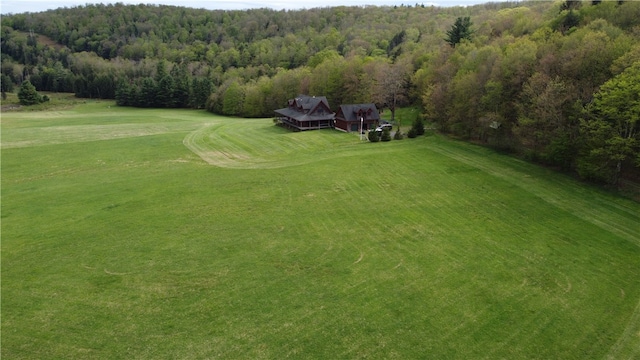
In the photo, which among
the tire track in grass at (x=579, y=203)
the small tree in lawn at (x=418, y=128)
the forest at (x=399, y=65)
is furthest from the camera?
the small tree in lawn at (x=418, y=128)

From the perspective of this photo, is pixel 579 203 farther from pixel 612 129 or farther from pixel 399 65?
pixel 399 65

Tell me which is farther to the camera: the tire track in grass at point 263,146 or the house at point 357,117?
the house at point 357,117

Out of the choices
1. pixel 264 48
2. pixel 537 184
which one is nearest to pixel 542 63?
pixel 537 184

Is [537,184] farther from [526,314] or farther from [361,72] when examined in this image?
[361,72]

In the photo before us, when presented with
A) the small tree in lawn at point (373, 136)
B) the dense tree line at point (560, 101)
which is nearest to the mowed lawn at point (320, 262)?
the dense tree line at point (560, 101)

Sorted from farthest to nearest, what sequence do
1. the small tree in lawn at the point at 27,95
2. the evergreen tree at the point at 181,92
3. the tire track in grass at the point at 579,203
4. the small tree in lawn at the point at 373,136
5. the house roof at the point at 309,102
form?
the evergreen tree at the point at 181,92 < the small tree in lawn at the point at 27,95 < the house roof at the point at 309,102 < the small tree in lawn at the point at 373,136 < the tire track in grass at the point at 579,203

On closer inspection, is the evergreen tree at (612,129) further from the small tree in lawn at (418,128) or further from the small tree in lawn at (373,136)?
the small tree in lawn at (373,136)

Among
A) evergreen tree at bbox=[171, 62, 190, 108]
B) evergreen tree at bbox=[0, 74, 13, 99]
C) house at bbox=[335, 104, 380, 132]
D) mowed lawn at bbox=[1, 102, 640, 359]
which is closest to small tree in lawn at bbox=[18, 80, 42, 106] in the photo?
evergreen tree at bbox=[0, 74, 13, 99]
